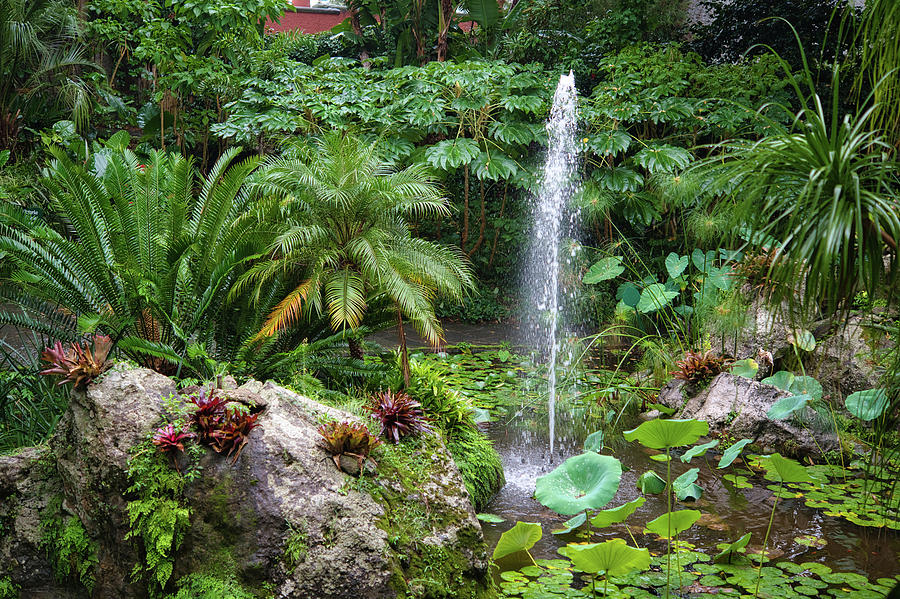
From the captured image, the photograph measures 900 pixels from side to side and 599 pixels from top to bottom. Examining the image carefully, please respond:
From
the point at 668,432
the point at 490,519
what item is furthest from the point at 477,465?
the point at 668,432

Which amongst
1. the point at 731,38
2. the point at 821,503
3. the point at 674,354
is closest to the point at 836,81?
the point at 821,503

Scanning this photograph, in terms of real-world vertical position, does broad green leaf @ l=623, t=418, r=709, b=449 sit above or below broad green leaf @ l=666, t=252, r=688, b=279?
below

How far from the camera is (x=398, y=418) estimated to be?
3639 millimetres

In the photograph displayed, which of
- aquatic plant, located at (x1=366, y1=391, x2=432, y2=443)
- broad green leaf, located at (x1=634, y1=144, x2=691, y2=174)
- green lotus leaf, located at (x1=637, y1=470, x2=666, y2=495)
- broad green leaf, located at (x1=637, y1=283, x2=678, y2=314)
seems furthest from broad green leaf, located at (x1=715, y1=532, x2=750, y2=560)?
broad green leaf, located at (x1=634, y1=144, x2=691, y2=174)

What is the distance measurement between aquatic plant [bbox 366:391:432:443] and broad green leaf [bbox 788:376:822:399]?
3138 millimetres

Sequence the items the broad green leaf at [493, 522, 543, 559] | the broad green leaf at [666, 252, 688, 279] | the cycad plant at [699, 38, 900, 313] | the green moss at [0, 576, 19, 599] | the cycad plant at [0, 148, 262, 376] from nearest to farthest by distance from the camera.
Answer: the cycad plant at [699, 38, 900, 313] < the green moss at [0, 576, 19, 599] < the broad green leaf at [493, 522, 543, 559] < the cycad plant at [0, 148, 262, 376] < the broad green leaf at [666, 252, 688, 279]

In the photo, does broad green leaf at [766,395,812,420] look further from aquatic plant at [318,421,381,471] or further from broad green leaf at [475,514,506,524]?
aquatic plant at [318,421,381,471]

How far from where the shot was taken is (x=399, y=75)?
966 centimetres

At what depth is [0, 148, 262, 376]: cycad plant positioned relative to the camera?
15.0 ft

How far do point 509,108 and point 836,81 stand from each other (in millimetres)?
7286

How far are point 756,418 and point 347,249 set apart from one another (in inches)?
140

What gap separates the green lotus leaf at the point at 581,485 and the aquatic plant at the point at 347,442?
86 centimetres

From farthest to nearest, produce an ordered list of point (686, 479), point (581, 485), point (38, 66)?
point (38, 66) < point (686, 479) < point (581, 485)

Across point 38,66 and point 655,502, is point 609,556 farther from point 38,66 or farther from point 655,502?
point 38,66
